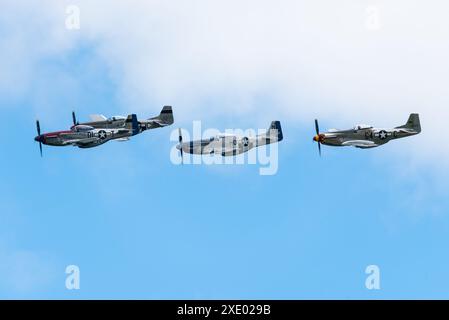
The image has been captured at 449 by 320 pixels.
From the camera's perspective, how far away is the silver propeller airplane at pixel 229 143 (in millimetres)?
151125

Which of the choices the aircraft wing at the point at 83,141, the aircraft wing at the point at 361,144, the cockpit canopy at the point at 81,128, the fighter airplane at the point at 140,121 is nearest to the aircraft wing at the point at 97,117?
the fighter airplane at the point at 140,121

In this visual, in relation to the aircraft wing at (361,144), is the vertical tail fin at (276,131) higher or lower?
higher

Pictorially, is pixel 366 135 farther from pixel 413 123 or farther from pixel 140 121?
pixel 140 121

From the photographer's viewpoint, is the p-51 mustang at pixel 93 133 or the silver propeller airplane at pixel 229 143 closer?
the silver propeller airplane at pixel 229 143

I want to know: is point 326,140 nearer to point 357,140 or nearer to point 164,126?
point 357,140

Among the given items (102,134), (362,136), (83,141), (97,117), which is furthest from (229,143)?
(97,117)

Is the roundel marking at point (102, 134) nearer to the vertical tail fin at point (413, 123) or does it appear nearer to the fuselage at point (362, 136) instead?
the fuselage at point (362, 136)

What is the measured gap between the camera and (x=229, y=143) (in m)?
151

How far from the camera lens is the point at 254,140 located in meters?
153

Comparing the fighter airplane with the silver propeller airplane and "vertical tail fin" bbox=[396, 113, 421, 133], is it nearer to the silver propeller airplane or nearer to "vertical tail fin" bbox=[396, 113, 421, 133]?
the silver propeller airplane

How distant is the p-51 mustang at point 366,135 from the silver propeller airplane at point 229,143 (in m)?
6.21

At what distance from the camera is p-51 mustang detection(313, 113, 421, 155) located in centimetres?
15050

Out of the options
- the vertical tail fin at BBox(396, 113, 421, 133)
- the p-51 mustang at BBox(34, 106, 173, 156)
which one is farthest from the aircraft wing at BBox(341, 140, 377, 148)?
the p-51 mustang at BBox(34, 106, 173, 156)

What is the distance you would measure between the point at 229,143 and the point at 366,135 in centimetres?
1791
